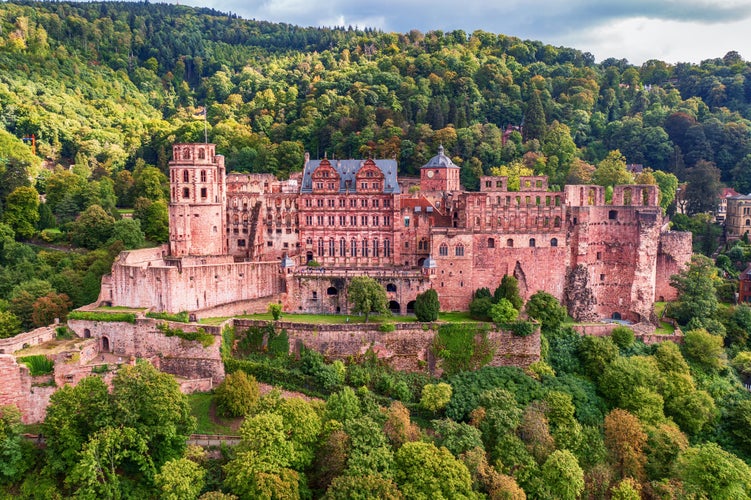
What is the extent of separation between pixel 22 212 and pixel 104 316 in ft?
82.7

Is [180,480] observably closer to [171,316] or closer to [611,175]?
[171,316]

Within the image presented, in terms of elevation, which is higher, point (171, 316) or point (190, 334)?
point (171, 316)

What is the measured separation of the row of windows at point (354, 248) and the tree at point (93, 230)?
64.6ft

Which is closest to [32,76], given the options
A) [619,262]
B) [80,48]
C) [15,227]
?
[80,48]

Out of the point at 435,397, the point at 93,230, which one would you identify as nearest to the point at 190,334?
the point at 435,397

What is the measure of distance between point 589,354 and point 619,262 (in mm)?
9953

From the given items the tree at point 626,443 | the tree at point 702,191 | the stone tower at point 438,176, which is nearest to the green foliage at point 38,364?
the stone tower at point 438,176

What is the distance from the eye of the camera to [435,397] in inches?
1421

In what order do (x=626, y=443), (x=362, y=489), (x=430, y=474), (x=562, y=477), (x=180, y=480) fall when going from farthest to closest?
(x=626, y=443) < (x=562, y=477) < (x=430, y=474) < (x=180, y=480) < (x=362, y=489)

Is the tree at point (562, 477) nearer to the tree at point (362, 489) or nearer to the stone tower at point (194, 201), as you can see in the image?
the tree at point (362, 489)

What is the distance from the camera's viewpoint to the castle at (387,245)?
4381 centimetres

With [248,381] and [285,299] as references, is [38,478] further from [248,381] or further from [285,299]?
[285,299]

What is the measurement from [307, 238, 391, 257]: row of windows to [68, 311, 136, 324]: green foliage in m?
16.1

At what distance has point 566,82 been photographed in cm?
9312
